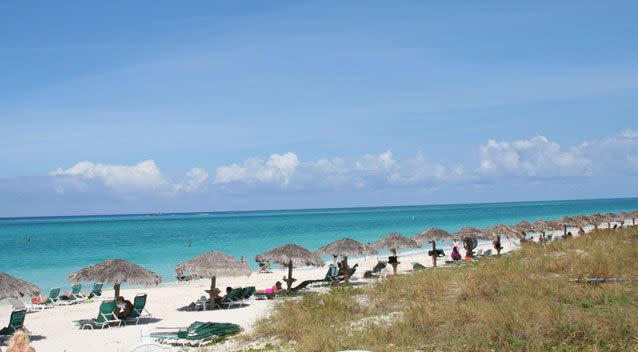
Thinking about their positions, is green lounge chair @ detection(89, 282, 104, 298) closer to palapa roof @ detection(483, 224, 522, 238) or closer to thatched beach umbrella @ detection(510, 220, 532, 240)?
palapa roof @ detection(483, 224, 522, 238)

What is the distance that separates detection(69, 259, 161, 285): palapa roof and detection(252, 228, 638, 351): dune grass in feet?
14.7

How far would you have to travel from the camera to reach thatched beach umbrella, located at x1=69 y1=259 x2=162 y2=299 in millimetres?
12398

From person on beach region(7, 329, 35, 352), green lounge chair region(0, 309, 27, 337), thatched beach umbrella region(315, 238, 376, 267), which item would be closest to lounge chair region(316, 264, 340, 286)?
thatched beach umbrella region(315, 238, 376, 267)

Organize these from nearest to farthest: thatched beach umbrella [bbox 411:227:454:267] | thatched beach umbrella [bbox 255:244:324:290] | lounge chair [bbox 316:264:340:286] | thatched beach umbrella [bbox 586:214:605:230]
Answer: thatched beach umbrella [bbox 255:244:324:290] → lounge chair [bbox 316:264:340:286] → thatched beach umbrella [bbox 411:227:454:267] → thatched beach umbrella [bbox 586:214:605:230]

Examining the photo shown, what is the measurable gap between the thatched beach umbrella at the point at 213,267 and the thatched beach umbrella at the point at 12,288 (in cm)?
342

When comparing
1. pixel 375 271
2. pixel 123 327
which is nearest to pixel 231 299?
pixel 123 327

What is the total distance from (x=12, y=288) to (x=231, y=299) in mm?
5094

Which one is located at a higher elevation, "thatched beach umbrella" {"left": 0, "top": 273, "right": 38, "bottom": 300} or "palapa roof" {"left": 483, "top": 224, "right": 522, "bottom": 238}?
"palapa roof" {"left": 483, "top": 224, "right": 522, "bottom": 238}

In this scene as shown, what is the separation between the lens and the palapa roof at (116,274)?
12.4 metres

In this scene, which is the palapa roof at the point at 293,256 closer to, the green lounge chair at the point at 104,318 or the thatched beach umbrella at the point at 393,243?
the thatched beach umbrella at the point at 393,243

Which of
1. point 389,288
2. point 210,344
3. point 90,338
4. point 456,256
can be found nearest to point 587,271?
point 389,288

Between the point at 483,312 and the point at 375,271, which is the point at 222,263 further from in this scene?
the point at 483,312

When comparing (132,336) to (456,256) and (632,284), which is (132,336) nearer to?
(632,284)

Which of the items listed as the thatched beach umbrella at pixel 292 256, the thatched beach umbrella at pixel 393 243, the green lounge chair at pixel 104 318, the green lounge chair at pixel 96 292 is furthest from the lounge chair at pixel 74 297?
the thatched beach umbrella at pixel 393 243
